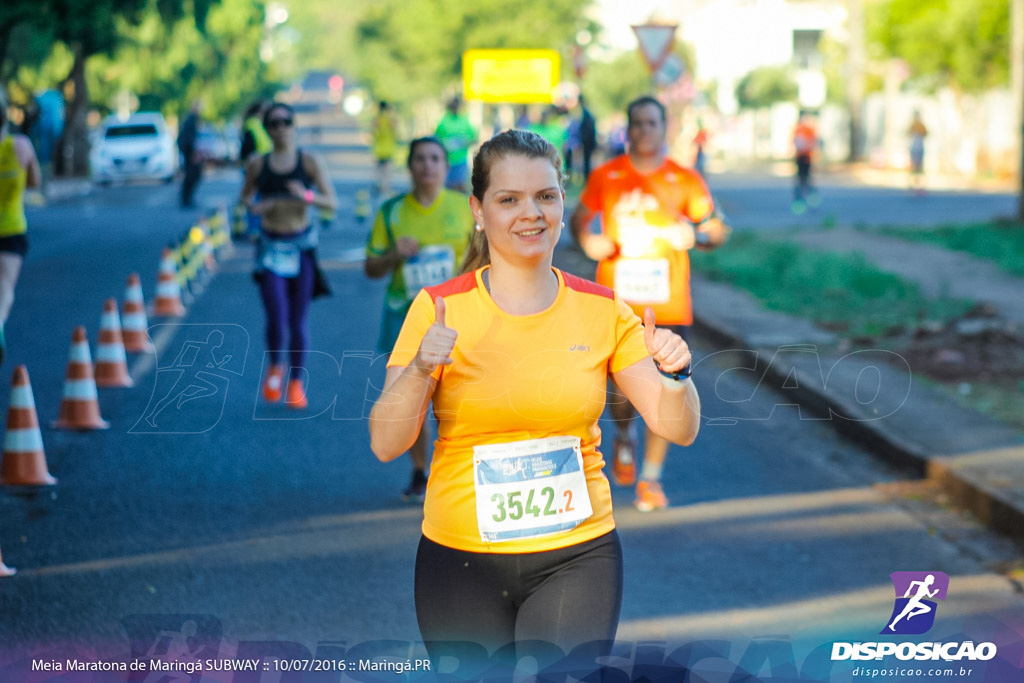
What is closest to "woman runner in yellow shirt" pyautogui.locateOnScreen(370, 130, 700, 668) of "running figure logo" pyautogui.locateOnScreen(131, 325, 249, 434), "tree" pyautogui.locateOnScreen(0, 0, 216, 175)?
"running figure logo" pyautogui.locateOnScreen(131, 325, 249, 434)

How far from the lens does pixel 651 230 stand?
711 centimetres

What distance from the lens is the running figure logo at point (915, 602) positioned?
15.7 ft

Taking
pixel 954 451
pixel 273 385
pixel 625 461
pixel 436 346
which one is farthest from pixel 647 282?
pixel 436 346

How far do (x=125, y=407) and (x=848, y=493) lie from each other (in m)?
5.01

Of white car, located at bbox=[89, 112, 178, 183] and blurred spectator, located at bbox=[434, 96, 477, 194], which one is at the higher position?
blurred spectator, located at bbox=[434, 96, 477, 194]

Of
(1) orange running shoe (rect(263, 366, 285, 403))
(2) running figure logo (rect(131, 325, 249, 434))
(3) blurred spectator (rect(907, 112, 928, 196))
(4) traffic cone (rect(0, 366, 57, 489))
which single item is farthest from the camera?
(3) blurred spectator (rect(907, 112, 928, 196))

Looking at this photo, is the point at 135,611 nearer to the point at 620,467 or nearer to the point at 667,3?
the point at 620,467

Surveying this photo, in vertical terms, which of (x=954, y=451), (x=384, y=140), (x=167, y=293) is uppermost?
(x=384, y=140)

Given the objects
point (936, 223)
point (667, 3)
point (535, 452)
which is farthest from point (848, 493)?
point (667, 3)

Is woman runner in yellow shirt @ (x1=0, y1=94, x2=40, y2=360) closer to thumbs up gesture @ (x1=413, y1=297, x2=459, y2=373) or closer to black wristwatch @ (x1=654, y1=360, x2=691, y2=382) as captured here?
thumbs up gesture @ (x1=413, y1=297, x2=459, y2=373)

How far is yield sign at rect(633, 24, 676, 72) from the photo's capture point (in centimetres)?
1748

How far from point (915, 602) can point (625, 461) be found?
9.10 ft

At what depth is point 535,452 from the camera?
129 inches

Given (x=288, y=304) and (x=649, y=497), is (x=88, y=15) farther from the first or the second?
(x=649, y=497)
